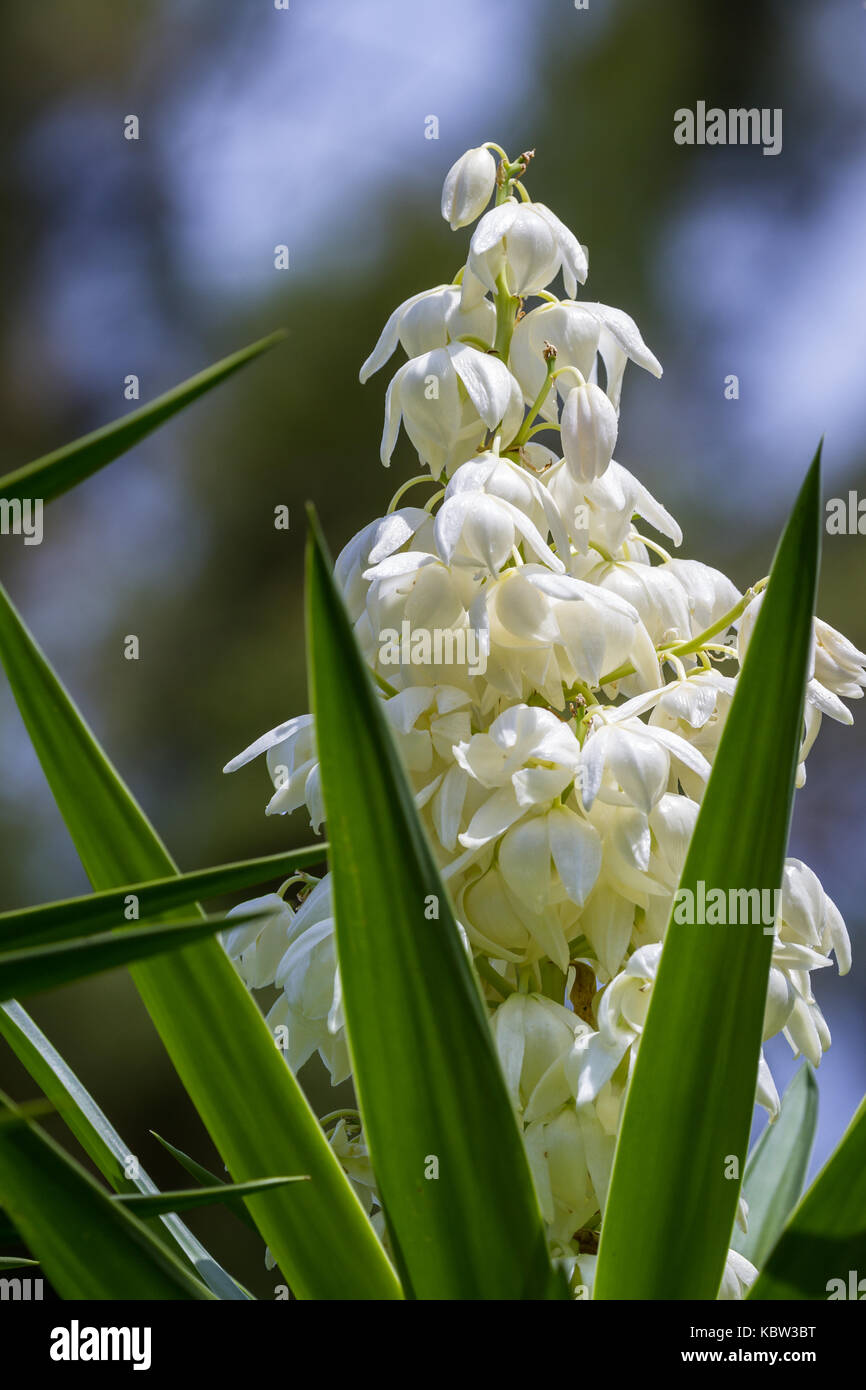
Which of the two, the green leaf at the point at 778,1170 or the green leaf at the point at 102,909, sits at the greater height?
the green leaf at the point at 102,909

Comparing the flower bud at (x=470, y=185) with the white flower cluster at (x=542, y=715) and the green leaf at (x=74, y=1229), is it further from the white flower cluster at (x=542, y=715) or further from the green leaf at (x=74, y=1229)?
the green leaf at (x=74, y=1229)

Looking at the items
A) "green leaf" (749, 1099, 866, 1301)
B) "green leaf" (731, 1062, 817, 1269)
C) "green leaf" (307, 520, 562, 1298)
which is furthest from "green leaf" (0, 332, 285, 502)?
"green leaf" (731, 1062, 817, 1269)

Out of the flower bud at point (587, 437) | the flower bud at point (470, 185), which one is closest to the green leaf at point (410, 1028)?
the flower bud at point (587, 437)

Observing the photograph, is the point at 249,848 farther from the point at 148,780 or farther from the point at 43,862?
the point at 43,862

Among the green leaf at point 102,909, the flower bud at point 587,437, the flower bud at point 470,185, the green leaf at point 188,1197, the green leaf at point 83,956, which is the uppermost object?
the flower bud at point 470,185

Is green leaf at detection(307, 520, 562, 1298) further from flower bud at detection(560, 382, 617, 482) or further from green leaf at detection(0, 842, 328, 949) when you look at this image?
flower bud at detection(560, 382, 617, 482)

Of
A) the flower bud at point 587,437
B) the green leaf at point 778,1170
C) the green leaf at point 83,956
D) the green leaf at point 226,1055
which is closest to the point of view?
the green leaf at point 83,956

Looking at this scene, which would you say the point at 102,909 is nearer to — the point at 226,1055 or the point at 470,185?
the point at 226,1055

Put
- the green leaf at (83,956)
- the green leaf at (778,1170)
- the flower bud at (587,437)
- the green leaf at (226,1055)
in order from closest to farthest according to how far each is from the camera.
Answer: the green leaf at (83,956) → the green leaf at (226,1055) → the flower bud at (587,437) → the green leaf at (778,1170)

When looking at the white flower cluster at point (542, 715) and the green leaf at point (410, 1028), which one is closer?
the green leaf at point (410, 1028)
